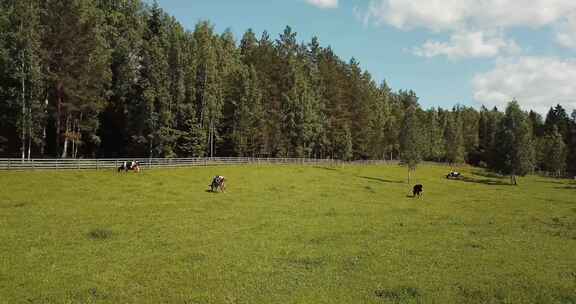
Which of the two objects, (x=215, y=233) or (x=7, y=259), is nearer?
(x=7, y=259)

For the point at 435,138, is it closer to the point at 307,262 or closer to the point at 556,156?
the point at 556,156

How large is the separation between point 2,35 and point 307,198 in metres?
42.2

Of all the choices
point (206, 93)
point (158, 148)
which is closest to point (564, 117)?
point (206, 93)

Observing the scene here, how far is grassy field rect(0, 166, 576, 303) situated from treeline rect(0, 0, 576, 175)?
2314 cm

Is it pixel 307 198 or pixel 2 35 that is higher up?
pixel 2 35

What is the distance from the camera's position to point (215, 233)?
2067 cm

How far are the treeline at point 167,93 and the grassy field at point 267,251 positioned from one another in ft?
75.9

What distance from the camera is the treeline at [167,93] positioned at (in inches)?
2032

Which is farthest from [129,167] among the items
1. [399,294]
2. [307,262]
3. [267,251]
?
[399,294]

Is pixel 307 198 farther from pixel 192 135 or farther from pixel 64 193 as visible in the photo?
pixel 192 135

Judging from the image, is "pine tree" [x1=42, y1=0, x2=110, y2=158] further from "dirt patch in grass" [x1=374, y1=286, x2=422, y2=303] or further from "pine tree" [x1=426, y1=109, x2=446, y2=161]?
"pine tree" [x1=426, y1=109, x2=446, y2=161]

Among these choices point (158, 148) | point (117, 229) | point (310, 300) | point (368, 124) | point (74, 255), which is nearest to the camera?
point (310, 300)

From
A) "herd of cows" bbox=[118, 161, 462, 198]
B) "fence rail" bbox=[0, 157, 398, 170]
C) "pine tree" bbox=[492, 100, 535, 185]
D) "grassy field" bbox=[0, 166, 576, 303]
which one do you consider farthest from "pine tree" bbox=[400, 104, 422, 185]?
"grassy field" bbox=[0, 166, 576, 303]

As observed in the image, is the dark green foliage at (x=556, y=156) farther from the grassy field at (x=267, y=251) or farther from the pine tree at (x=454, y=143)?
the grassy field at (x=267, y=251)
